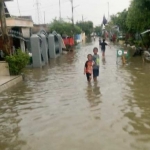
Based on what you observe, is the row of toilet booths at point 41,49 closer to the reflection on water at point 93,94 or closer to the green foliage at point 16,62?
the green foliage at point 16,62

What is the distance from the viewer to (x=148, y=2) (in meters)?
21.6

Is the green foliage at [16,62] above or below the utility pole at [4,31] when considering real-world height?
below

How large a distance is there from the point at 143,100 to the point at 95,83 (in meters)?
3.33

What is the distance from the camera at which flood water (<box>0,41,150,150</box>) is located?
5660 millimetres

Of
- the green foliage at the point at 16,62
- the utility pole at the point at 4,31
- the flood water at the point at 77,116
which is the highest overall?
the utility pole at the point at 4,31

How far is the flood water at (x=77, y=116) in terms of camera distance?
5660 mm

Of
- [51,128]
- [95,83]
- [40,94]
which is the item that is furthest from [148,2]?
[51,128]

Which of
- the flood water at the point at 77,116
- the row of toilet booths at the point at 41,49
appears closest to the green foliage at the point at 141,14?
the row of toilet booths at the point at 41,49

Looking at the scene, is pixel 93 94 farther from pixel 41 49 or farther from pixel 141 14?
pixel 141 14

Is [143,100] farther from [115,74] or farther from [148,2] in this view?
[148,2]

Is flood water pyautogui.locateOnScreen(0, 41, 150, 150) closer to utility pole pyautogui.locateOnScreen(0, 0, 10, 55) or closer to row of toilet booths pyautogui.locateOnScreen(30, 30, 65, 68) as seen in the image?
utility pole pyautogui.locateOnScreen(0, 0, 10, 55)

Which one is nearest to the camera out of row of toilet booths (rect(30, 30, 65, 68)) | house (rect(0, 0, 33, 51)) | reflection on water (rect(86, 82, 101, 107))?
reflection on water (rect(86, 82, 101, 107))

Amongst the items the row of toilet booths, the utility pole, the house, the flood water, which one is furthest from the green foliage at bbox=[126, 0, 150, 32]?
the utility pole

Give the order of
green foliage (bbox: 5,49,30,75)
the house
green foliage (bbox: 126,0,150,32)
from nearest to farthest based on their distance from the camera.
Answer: green foliage (bbox: 5,49,30,75)
the house
green foliage (bbox: 126,0,150,32)
